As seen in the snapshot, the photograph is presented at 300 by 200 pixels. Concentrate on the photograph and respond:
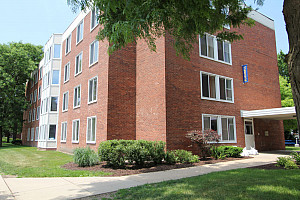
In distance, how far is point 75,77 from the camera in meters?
19.7

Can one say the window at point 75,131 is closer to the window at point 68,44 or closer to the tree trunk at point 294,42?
the window at point 68,44

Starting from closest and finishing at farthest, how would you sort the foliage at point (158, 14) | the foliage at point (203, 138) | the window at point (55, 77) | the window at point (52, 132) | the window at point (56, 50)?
the foliage at point (158, 14) < the foliage at point (203, 138) < the window at point (52, 132) < the window at point (55, 77) < the window at point (56, 50)

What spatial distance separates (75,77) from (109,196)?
15.4 m

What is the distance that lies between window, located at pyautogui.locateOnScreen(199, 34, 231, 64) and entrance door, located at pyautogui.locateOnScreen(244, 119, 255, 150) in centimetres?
506

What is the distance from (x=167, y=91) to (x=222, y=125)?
548 centimetres

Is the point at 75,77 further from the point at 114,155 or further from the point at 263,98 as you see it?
the point at 263,98

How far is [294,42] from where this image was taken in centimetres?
441

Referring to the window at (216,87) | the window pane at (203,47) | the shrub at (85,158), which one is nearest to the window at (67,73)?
the shrub at (85,158)

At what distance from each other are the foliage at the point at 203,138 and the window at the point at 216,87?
2729 millimetres

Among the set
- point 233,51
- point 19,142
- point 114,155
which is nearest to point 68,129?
point 114,155

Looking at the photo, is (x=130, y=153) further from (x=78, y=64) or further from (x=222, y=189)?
(x=78, y=64)

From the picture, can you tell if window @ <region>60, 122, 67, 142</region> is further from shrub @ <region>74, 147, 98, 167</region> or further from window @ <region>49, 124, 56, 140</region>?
shrub @ <region>74, 147, 98, 167</region>

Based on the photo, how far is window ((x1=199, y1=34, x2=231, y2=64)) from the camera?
16.1 metres

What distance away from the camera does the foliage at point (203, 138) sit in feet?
42.5
